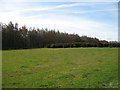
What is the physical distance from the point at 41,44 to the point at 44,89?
91.5 meters

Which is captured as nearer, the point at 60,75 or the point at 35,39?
the point at 60,75

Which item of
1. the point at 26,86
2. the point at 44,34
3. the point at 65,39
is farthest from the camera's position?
the point at 65,39

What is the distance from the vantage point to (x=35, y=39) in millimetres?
101750

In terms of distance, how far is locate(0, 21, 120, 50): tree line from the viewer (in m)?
78.1

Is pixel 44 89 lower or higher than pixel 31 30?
lower

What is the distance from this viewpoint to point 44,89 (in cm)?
1167

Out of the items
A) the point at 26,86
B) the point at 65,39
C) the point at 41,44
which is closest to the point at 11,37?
the point at 41,44

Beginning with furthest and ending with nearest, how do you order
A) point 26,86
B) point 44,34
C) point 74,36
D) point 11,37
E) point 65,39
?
1. point 74,36
2. point 65,39
3. point 44,34
4. point 11,37
5. point 26,86

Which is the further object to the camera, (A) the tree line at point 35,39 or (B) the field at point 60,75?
(A) the tree line at point 35,39

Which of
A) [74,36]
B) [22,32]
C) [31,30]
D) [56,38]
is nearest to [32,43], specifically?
[22,32]

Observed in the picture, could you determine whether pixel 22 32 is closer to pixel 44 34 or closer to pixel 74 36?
pixel 44 34

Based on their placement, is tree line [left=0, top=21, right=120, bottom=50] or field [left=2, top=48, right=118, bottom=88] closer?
field [left=2, top=48, right=118, bottom=88]

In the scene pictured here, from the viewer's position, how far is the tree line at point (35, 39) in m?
78.1

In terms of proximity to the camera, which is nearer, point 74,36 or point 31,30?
point 31,30
